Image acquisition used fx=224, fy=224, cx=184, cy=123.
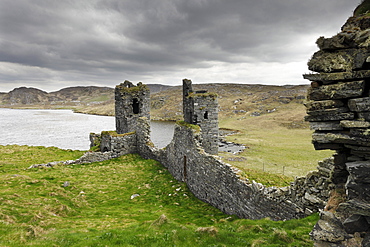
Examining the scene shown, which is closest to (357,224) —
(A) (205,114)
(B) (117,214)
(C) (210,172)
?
(C) (210,172)

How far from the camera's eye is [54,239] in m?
8.96

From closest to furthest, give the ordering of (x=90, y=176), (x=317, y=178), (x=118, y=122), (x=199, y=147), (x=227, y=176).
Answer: (x=317, y=178), (x=227, y=176), (x=199, y=147), (x=90, y=176), (x=118, y=122)

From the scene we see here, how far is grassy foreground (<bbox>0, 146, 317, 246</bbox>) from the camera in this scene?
8.43 metres

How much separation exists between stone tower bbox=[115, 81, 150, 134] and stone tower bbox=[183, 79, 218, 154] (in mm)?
10310

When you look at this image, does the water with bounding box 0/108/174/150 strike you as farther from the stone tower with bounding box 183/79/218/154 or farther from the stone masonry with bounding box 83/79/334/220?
the stone tower with bounding box 183/79/218/154

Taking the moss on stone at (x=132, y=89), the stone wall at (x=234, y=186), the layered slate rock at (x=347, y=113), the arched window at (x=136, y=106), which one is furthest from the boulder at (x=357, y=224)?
the arched window at (x=136, y=106)

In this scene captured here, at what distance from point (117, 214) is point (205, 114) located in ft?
37.1

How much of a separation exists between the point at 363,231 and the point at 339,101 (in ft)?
11.7

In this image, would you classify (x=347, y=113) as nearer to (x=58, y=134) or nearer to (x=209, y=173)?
(x=209, y=173)

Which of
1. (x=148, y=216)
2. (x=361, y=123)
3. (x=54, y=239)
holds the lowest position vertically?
(x=148, y=216)

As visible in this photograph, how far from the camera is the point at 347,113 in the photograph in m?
6.19

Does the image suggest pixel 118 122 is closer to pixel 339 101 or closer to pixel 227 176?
pixel 227 176

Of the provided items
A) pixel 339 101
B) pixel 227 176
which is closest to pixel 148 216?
pixel 227 176

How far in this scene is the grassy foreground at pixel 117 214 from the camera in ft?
27.7
